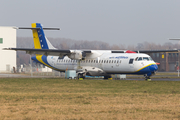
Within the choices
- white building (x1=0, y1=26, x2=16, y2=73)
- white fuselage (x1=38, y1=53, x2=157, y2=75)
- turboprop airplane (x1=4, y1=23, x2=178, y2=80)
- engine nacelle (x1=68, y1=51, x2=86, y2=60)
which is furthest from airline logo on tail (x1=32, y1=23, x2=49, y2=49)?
white building (x1=0, y1=26, x2=16, y2=73)

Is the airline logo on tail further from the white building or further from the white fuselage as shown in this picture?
the white building

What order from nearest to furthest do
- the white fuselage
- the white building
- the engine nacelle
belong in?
the white fuselage
the engine nacelle
the white building

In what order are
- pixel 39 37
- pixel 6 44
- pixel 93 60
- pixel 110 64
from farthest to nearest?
1. pixel 6 44
2. pixel 39 37
3. pixel 93 60
4. pixel 110 64

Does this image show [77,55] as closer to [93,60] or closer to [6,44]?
[93,60]

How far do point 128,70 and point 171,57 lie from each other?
73890 millimetres

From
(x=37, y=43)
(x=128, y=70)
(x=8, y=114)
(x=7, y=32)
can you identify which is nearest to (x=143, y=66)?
(x=128, y=70)

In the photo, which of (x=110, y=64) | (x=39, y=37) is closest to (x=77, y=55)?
(x=110, y=64)

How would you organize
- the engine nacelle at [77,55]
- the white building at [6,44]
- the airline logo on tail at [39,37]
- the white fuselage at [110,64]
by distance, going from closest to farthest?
the white fuselage at [110,64] → the engine nacelle at [77,55] → the airline logo on tail at [39,37] → the white building at [6,44]

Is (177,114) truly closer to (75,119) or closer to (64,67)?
(75,119)

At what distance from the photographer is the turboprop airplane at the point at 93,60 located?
31.1 metres

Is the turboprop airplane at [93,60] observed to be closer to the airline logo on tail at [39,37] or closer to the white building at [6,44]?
the airline logo on tail at [39,37]

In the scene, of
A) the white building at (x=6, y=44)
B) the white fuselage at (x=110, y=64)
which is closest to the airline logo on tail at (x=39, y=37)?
the white fuselage at (x=110, y=64)

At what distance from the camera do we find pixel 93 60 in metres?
35.2

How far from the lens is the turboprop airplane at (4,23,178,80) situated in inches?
1226
